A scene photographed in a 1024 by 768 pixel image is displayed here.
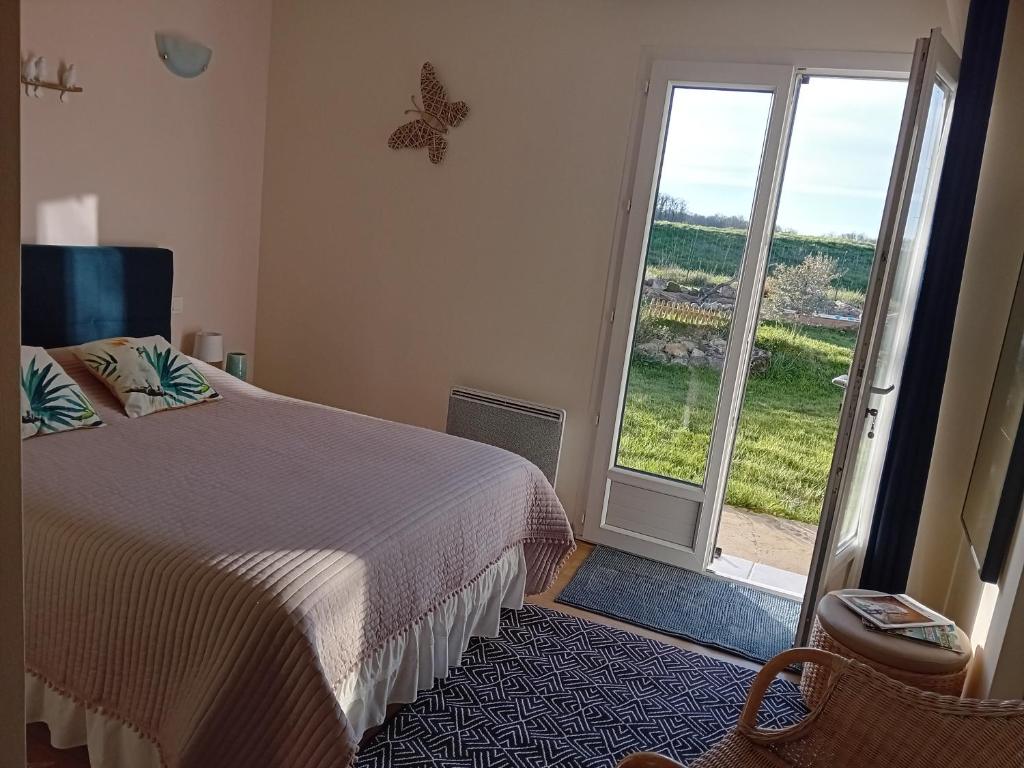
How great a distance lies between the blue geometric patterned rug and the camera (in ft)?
8.13

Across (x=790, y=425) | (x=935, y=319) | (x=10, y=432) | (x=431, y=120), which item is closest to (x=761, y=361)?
(x=790, y=425)

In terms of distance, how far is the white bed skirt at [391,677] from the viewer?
2.08m

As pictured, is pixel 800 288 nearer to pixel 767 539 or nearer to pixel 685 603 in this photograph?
pixel 767 539

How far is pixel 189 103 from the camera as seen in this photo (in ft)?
13.0

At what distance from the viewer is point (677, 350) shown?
3.86 meters

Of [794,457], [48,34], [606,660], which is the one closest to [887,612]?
[606,660]

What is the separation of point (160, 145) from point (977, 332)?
356 centimetres

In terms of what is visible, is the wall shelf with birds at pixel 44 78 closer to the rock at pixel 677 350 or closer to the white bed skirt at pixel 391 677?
the white bed skirt at pixel 391 677

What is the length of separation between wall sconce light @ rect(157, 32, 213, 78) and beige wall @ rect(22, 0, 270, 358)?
0.36 ft

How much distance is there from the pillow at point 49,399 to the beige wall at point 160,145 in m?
0.73

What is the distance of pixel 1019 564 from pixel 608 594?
171cm

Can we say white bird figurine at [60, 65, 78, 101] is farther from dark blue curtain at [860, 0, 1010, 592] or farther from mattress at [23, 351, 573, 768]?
dark blue curtain at [860, 0, 1010, 592]

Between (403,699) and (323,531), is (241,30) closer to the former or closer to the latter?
(323,531)

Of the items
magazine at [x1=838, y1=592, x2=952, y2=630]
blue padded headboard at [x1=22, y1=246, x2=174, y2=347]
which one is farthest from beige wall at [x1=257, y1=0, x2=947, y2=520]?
magazine at [x1=838, y1=592, x2=952, y2=630]
